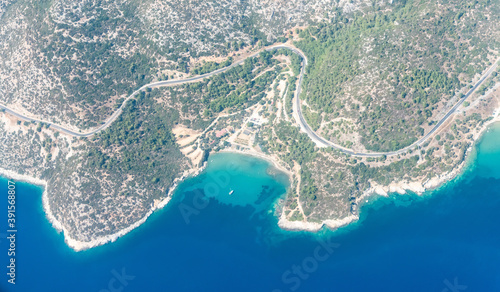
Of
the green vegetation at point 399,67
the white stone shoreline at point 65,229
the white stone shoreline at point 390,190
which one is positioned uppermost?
the green vegetation at point 399,67

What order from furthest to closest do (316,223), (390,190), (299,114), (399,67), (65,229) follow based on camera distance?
(299,114), (65,229), (390,190), (399,67), (316,223)

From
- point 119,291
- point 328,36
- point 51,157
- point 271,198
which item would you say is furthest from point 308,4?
point 119,291

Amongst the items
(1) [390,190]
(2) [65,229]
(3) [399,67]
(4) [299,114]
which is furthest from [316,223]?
(2) [65,229]

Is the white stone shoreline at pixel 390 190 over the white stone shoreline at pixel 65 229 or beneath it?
over

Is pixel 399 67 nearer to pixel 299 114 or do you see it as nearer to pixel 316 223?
pixel 299 114

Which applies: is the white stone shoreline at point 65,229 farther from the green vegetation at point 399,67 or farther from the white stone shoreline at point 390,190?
the green vegetation at point 399,67

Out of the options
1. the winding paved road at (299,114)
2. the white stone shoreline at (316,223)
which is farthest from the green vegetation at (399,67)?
the white stone shoreline at (316,223)

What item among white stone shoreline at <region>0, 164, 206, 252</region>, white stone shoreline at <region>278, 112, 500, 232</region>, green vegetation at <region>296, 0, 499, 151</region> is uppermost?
green vegetation at <region>296, 0, 499, 151</region>

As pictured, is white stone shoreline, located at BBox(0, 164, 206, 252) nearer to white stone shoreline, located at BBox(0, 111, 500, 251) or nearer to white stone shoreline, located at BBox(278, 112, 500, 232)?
white stone shoreline, located at BBox(0, 111, 500, 251)

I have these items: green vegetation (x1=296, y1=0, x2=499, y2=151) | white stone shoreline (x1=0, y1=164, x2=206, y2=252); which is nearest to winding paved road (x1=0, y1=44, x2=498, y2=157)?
green vegetation (x1=296, y1=0, x2=499, y2=151)

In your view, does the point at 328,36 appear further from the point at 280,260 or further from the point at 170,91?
the point at 280,260

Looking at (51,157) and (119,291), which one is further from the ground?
(51,157)
